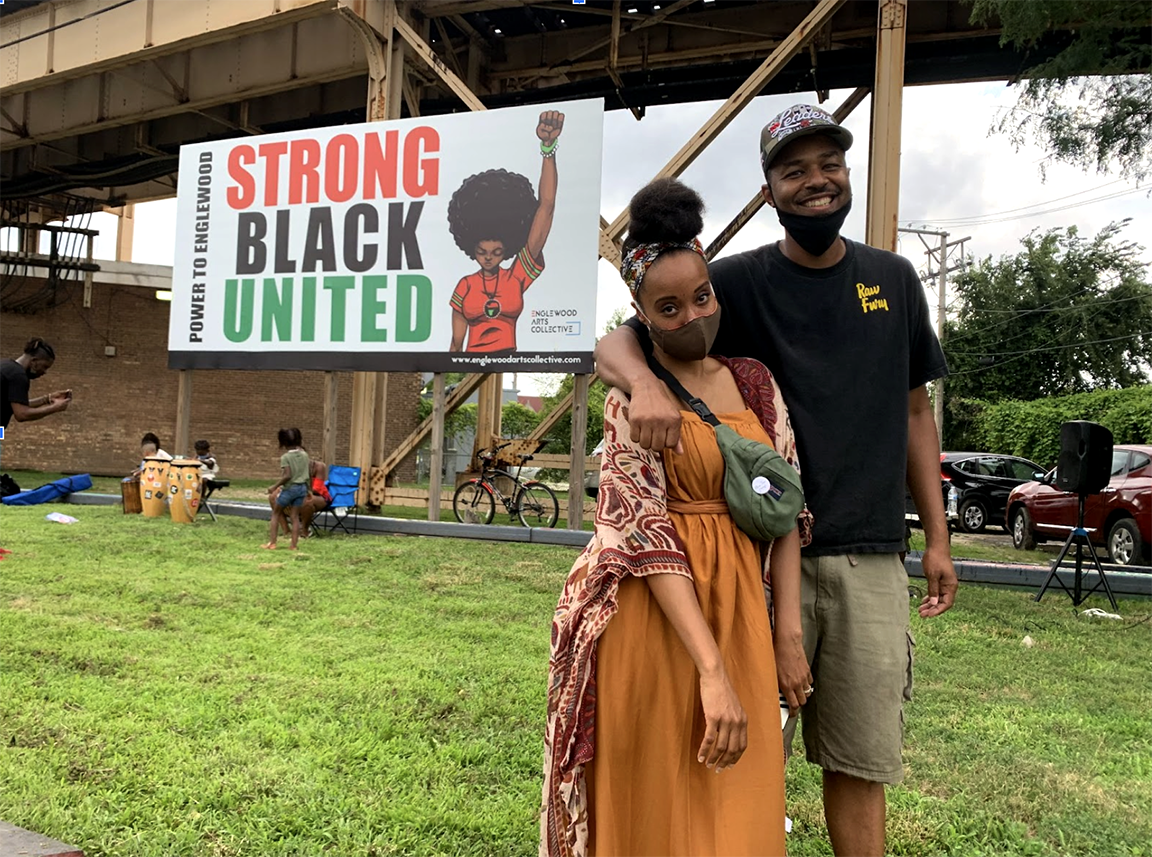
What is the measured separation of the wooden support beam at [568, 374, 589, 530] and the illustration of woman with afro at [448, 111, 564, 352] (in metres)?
0.96

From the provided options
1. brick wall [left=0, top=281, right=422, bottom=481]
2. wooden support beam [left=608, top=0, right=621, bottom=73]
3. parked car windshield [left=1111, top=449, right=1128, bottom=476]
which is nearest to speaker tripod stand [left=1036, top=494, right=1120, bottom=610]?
parked car windshield [left=1111, top=449, right=1128, bottom=476]

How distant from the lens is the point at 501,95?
14.7m

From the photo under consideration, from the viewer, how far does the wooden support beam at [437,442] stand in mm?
11469

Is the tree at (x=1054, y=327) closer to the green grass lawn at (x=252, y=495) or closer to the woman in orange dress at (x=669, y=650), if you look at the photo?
the green grass lawn at (x=252, y=495)

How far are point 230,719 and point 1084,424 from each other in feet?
22.9

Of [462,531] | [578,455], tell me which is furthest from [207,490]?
[578,455]

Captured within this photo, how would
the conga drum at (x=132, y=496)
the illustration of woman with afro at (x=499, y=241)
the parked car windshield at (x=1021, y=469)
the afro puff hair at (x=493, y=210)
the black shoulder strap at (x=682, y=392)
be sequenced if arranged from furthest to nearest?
the parked car windshield at (x=1021, y=469), the conga drum at (x=132, y=496), the afro puff hair at (x=493, y=210), the illustration of woman with afro at (x=499, y=241), the black shoulder strap at (x=682, y=392)

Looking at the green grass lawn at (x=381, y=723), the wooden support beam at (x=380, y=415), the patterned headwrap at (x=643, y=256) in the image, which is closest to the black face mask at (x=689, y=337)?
the patterned headwrap at (x=643, y=256)

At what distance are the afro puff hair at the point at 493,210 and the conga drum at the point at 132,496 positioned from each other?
5911mm

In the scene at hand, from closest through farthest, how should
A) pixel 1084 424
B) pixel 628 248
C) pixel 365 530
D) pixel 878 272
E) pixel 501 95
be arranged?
pixel 628 248, pixel 878 272, pixel 1084 424, pixel 365 530, pixel 501 95

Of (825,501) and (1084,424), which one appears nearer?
(825,501)

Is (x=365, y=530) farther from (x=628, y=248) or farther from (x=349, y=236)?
(x=628, y=248)

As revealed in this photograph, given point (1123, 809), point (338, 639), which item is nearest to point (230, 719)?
Result: point (338, 639)

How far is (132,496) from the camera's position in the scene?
12859 millimetres
